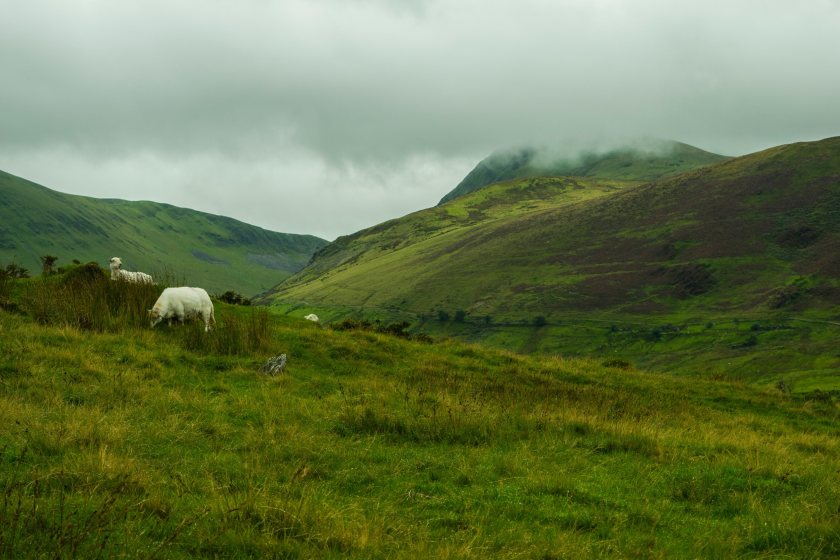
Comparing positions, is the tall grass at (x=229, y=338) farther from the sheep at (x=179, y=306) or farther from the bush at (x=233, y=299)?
the bush at (x=233, y=299)

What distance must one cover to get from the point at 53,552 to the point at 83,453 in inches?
114

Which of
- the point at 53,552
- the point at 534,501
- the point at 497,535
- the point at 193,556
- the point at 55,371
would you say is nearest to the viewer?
the point at 53,552

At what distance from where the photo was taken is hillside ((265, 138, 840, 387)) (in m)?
120

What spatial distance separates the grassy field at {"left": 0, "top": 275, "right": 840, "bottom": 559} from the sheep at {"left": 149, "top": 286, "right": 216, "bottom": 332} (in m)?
0.73

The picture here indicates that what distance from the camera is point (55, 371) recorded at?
1222 cm

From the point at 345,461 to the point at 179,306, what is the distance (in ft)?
39.2

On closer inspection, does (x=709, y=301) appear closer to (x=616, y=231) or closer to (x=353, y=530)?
(x=616, y=231)

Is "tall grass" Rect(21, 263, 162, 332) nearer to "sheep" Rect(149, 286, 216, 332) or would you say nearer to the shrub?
"sheep" Rect(149, 286, 216, 332)

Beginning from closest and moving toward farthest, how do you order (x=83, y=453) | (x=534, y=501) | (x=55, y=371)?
(x=83, y=453), (x=534, y=501), (x=55, y=371)

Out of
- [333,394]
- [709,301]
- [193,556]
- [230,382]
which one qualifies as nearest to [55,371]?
[230,382]

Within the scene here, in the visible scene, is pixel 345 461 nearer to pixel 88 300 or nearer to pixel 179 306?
pixel 179 306

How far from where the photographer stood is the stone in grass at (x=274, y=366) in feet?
50.0

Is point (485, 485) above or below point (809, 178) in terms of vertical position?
below

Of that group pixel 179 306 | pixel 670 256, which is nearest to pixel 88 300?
pixel 179 306
